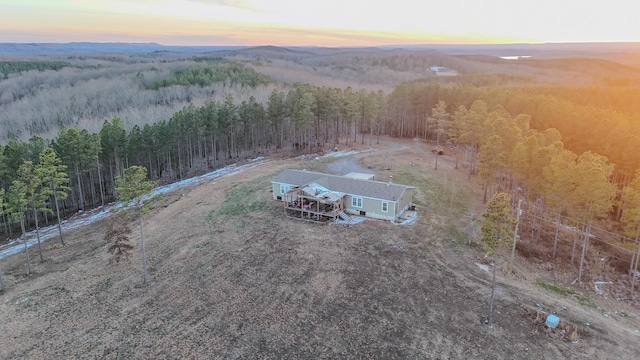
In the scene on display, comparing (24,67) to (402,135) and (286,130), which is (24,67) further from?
(402,135)

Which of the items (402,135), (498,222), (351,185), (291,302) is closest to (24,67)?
(402,135)

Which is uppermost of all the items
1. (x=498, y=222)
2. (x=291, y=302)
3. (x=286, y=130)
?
(x=498, y=222)

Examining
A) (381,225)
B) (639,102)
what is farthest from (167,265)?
(639,102)

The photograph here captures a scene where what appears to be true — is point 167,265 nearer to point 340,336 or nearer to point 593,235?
point 340,336

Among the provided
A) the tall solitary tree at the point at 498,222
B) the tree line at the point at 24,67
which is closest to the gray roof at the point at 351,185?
the tall solitary tree at the point at 498,222

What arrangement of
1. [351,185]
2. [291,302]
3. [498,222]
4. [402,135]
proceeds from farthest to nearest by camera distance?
1. [402,135]
2. [351,185]
3. [291,302]
4. [498,222]

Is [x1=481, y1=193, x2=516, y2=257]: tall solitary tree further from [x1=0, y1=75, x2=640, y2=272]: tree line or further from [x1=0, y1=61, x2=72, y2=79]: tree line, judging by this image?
[x1=0, y1=61, x2=72, y2=79]: tree line

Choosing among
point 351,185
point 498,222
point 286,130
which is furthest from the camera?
point 286,130
